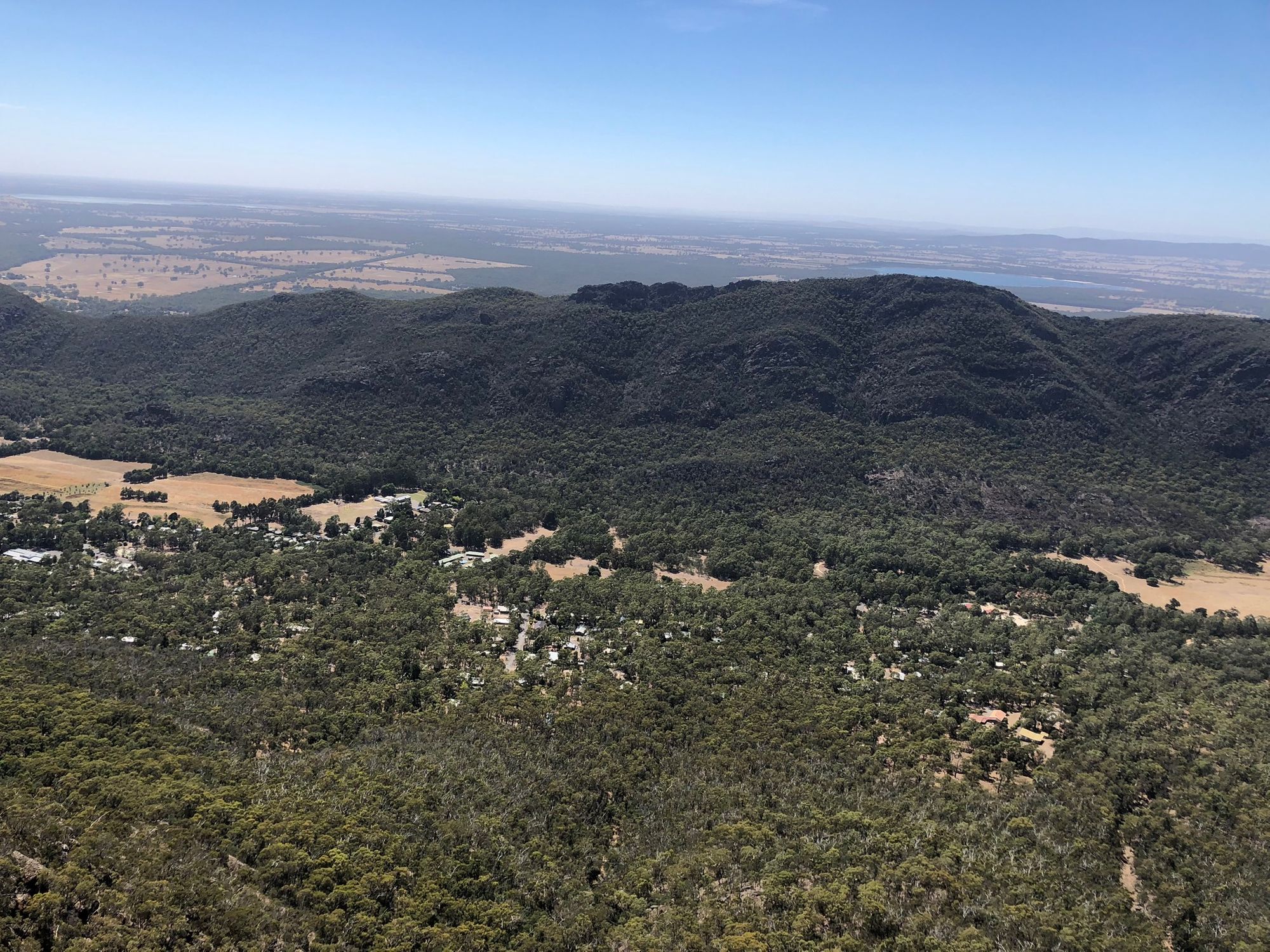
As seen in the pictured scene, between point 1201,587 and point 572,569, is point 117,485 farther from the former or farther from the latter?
point 1201,587

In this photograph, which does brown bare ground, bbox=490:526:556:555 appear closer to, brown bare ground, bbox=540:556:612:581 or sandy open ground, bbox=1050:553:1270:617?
brown bare ground, bbox=540:556:612:581

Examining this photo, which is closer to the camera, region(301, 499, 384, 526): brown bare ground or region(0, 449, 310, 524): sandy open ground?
region(0, 449, 310, 524): sandy open ground

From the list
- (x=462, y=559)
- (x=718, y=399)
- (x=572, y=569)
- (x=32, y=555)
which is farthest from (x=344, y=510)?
(x=718, y=399)

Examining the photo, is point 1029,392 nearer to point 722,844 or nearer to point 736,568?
point 736,568

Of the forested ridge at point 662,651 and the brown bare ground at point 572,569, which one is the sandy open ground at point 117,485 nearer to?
the forested ridge at point 662,651

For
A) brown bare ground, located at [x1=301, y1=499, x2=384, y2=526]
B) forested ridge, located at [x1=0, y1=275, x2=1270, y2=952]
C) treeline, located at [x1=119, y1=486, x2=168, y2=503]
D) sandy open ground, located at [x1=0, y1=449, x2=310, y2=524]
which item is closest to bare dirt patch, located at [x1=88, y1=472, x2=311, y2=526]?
sandy open ground, located at [x1=0, y1=449, x2=310, y2=524]

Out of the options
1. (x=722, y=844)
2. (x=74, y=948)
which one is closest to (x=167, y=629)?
(x=74, y=948)
